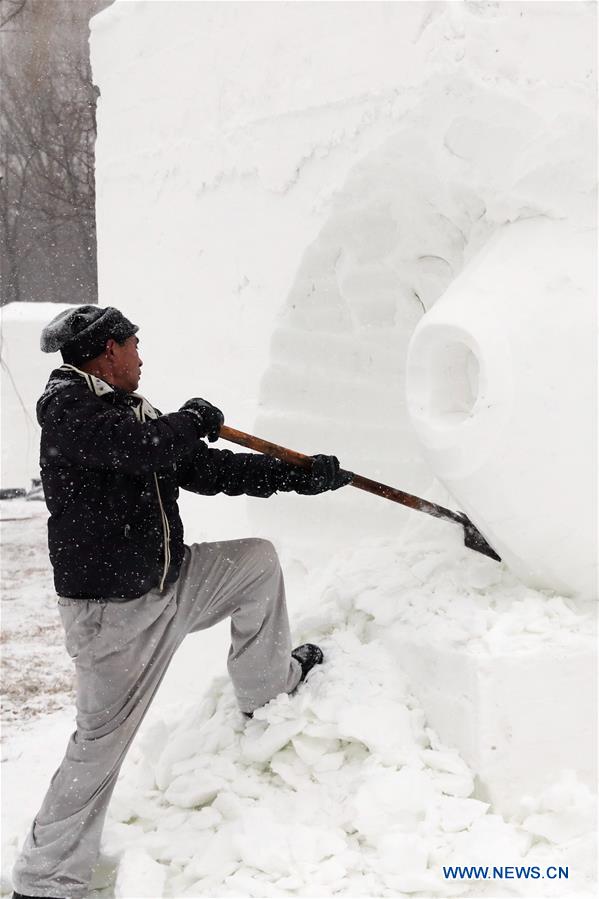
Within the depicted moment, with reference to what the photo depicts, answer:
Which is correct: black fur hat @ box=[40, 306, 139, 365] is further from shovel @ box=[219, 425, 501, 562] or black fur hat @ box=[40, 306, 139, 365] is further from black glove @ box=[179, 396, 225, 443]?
shovel @ box=[219, 425, 501, 562]

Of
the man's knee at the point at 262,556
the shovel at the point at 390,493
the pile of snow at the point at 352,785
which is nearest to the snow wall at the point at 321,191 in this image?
the shovel at the point at 390,493

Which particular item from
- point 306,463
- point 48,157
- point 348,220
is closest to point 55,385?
point 306,463

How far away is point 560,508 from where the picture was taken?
8.06 feet

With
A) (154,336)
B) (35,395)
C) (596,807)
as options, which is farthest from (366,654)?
(35,395)

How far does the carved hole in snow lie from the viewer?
2.57m

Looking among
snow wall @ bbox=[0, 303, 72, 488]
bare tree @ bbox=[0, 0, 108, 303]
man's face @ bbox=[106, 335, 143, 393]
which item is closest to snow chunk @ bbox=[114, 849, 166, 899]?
man's face @ bbox=[106, 335, 143, 393]

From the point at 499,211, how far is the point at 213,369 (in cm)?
121

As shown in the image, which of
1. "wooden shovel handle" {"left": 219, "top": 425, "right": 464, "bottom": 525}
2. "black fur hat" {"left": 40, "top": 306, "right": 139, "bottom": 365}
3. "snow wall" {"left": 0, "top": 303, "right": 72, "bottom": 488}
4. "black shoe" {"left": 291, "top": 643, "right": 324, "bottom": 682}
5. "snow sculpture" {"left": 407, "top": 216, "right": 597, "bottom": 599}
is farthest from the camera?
"snow wall" {"left": 0, "top": 303, "right": 72, "bottom": 488}

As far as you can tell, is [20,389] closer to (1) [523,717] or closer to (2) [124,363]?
(2) [124,363]

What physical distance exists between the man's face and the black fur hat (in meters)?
0.02

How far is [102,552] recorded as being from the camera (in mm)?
2219

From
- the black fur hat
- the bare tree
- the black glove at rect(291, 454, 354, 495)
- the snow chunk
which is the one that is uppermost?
the bare tree

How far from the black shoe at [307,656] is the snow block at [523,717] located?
410 millimetres

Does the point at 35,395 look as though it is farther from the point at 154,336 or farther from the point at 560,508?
the point at 560,508
